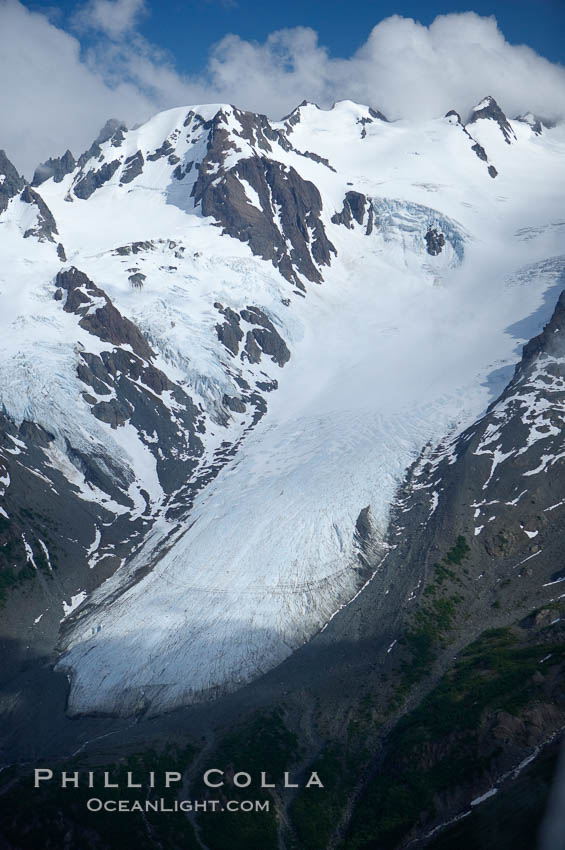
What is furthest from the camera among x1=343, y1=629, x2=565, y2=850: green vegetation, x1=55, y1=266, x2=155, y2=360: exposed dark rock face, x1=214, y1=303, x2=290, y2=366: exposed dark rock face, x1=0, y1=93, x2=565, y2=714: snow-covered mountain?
x1=214, y1=303, x2=290, y2=366: exposed dark rock face

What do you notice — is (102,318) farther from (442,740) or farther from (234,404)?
(442,740)

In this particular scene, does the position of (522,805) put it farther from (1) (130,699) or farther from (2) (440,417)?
(2) (440,417)

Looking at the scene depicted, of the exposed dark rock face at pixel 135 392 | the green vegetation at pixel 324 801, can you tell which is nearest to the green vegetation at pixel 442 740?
the green vegetation at pixel 324 801

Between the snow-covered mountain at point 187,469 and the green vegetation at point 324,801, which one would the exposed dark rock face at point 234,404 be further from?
the green vegetation at point 324,801

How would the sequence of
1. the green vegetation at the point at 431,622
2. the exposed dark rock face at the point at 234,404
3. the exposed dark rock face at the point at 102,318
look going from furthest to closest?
the exposed dark rock face at the point at 102,318, the exposed dark rock face at the point at 234,404, the green vegetation at the point at 431,622

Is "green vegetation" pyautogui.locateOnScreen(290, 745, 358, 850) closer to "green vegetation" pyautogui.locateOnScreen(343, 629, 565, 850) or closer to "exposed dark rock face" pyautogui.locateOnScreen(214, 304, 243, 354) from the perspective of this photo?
"green vegetation" pyautogui.locateOnScreen(343, 629, 565, 850)

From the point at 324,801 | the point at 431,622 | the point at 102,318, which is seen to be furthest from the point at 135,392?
the point at 324,801

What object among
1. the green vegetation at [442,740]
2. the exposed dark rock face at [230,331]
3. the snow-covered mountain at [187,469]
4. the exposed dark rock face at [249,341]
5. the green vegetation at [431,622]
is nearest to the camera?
the green vegetation at [442,740]

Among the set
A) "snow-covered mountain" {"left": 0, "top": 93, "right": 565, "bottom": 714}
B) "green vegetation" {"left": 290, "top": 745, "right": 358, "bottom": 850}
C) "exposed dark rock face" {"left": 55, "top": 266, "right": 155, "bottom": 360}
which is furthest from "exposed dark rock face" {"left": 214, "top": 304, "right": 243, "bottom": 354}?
"green vegetation" {"left": 290, "top": 745, "right": 358, "bottom": 850}

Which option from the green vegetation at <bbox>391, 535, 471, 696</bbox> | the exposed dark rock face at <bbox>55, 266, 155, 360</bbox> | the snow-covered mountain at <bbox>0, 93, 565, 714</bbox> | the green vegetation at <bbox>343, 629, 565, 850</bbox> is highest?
the exposed dark rock face at <bbox>55, 266, 155, 360</bbox>

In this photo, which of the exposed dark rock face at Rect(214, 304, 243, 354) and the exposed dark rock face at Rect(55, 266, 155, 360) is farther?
the exposed dark rock face at Rect(214, 304, 243, 354)

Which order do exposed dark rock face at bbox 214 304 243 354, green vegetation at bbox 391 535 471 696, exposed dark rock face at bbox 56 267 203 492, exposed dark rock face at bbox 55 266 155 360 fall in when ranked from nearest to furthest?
green vegetation at bbox 391 535 471 696
exposed dark rock face at bbox 56 267 203 492
exposed dark rock face at bbox 55 266 155 360
exposed dark rock face at bbox 214 304 243 354

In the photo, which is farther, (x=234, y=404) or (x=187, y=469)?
(x=234, y=404)
